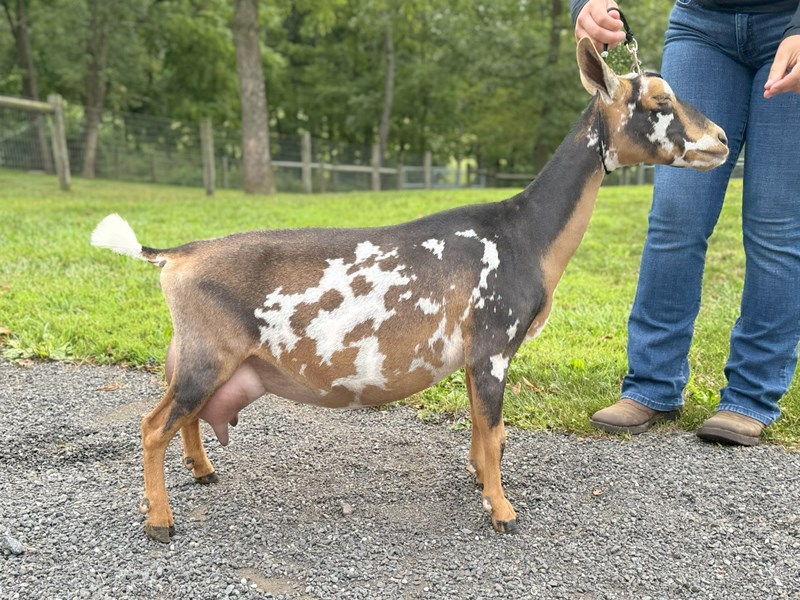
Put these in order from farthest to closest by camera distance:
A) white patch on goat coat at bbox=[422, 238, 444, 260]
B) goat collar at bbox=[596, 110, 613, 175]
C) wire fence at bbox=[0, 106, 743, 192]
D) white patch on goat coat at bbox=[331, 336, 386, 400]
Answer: wire fence at bbox=[0, 106, 743, 192] < goat collar at bbox=[596, 110, 613, 175] < white patch on goat coat at bbox=[422, 238, 444, 260] < white patch on goat coat at bbox=[331, 336, 386, 400]

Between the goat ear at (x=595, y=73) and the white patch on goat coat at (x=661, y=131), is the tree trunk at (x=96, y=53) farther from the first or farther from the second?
the white patch on goat coat at (x=661, y=131)

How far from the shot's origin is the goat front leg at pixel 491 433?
2.99 meters

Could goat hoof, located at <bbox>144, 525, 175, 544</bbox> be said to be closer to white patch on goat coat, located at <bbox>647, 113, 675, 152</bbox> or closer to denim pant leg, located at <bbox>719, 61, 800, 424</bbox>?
white patch on goat coat, located at <bbox>647, 113, 675, 152</bbox>

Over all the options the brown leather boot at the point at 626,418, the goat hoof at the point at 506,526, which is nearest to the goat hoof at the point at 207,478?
the goat hoof at the point at 506,526

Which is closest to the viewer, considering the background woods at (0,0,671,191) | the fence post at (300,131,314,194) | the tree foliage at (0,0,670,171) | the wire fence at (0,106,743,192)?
the fence post at (300,131,314,194)

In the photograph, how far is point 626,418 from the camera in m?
3.95

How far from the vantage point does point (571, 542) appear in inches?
115

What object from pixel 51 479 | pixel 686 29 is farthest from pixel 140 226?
pixel 686 29

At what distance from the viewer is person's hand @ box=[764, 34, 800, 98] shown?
313 centimetres

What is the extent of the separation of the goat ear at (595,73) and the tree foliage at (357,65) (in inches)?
743

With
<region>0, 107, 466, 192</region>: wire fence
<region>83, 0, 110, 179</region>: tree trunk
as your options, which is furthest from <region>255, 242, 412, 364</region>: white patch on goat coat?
<region>83, 0, 110, 179</region>: tree trunk

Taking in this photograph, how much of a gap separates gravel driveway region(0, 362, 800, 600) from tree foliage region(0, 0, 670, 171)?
18728 millimetres

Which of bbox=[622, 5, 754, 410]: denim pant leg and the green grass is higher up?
bbox=[622, 5, 754, 410]: denim pant leg

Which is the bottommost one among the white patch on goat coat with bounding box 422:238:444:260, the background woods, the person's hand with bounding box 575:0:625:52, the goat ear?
the white patch on goat coat with bounding box 422:238:444:260
